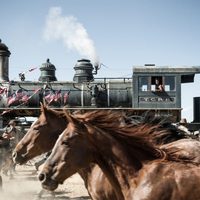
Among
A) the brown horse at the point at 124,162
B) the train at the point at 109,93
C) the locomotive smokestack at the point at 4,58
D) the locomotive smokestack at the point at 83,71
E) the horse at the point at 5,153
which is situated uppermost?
the locomotive smokestack at the point at 4,58

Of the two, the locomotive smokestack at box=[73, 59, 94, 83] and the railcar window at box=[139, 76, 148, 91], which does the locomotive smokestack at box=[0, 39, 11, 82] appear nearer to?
the locomotive smokestack at box=[73, 59, 94, 83]

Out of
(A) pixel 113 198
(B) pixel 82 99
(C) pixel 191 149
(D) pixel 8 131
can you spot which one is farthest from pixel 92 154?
(B) pixel 82 99

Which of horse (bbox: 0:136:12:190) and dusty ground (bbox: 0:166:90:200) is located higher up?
horse (bbox: 0:136:12:190)

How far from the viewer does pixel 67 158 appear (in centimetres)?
419

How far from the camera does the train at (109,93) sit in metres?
15.9

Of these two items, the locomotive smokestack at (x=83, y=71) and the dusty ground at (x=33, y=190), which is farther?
the locomotive smokestack at (x=83, y=71)

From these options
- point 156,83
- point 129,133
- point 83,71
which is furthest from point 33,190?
point 83,71

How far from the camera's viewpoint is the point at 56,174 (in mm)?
4168

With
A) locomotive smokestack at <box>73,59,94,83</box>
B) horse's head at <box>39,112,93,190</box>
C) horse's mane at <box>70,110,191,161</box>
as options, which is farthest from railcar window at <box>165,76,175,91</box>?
horse's head at <box>39,112,93,190</box>

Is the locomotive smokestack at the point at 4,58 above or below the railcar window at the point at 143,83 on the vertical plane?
above

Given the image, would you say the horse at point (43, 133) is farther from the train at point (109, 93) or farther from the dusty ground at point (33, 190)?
the train at point (109, 93)

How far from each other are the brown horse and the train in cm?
1093

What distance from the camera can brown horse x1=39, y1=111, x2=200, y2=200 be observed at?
13.2 feet

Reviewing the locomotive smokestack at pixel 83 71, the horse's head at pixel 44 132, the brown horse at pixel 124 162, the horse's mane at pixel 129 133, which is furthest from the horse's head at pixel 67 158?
the locomotive smokestack at pixel 83 71
